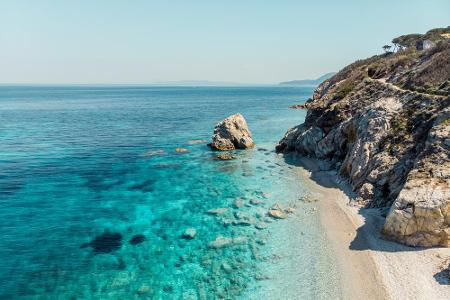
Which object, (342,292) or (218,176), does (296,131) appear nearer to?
(218,176)

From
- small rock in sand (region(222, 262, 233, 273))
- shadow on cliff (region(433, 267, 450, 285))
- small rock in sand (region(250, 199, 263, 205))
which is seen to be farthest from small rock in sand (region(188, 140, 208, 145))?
shadow on cliff (region(433, 267, 450, 285))

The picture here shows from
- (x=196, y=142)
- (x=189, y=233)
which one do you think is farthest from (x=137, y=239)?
(x=196, y=142)

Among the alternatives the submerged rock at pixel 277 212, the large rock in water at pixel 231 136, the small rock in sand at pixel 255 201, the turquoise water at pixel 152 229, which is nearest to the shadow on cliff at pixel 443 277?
the turquoise water at pixel 152 229

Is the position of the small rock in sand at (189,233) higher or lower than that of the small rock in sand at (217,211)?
lower

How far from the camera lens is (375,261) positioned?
2203 centimetres

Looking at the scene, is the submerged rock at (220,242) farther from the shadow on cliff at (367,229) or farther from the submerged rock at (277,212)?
the shadow on cliff at (367,229)

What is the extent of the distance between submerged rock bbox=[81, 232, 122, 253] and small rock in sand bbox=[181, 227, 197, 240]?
525cm

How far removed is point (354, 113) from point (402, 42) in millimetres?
79079

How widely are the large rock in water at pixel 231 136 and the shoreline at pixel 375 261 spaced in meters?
Result: 26.5

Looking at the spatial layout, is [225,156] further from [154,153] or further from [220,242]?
[220,242]

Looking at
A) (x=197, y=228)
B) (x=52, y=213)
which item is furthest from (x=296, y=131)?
(x=52, y=213)

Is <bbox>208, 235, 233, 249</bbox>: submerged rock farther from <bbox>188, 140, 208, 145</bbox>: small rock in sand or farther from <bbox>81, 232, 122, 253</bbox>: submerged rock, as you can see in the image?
<bbox>188, 140, 208, 145</bbox>: small rock in sand

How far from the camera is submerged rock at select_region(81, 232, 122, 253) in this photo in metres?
24.4

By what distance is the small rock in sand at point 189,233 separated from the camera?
2645cm
